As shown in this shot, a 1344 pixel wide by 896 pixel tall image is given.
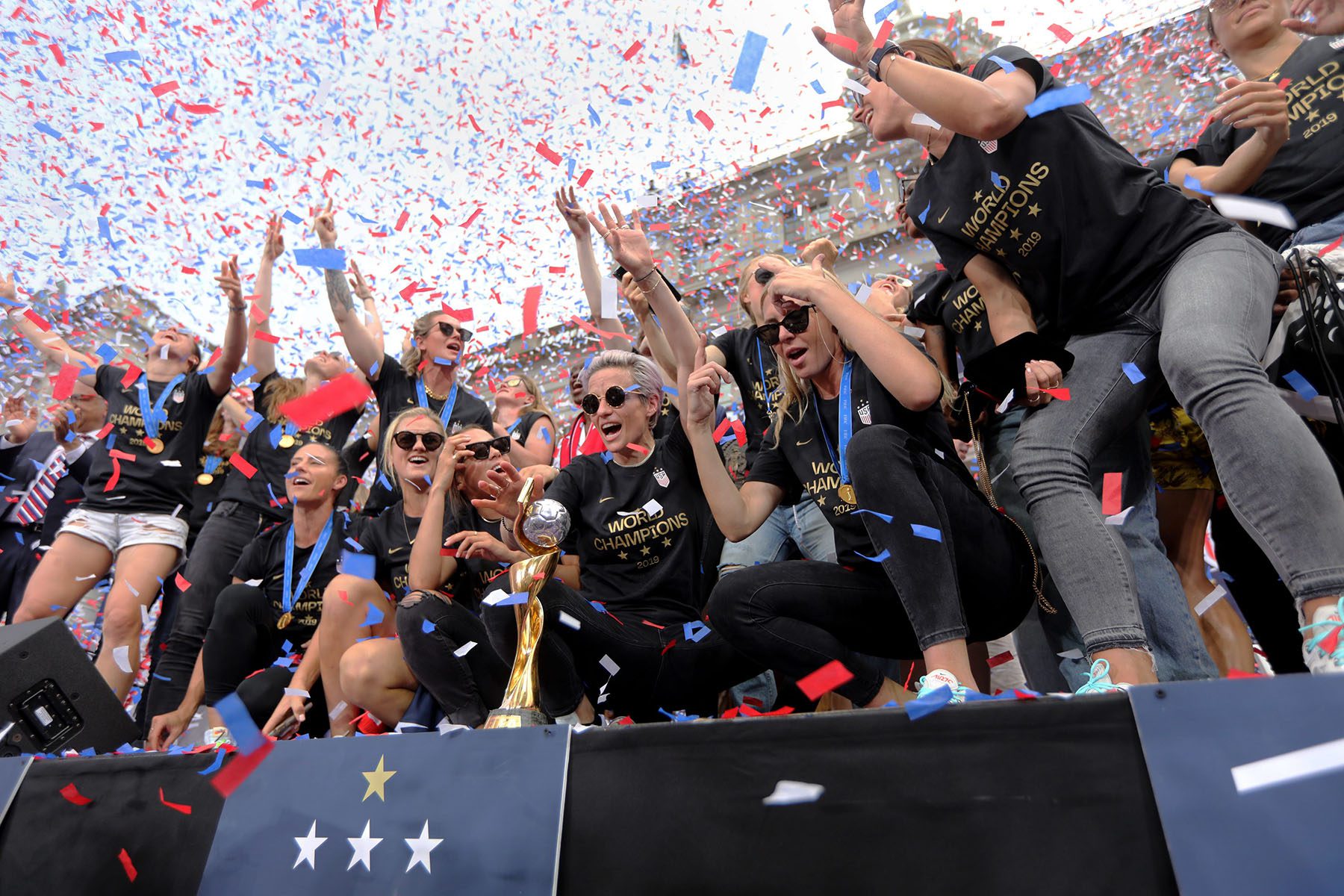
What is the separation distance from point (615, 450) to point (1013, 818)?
2.07m

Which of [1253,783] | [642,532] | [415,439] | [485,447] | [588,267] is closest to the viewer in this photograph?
[1253,783]

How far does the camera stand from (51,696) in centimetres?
309

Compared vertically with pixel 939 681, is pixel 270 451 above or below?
below

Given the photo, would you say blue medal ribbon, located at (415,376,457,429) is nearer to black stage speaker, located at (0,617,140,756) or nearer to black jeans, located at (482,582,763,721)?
black stage speaker, located at (0,617,140,756)

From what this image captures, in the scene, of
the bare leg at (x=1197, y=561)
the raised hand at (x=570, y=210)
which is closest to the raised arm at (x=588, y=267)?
the raised hand at (x=570, y=210)

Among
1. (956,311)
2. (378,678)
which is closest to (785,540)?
(956,311)

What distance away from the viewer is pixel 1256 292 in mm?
2090

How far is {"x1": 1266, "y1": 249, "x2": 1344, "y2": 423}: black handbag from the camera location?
2098 mm

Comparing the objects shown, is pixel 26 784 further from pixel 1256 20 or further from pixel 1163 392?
pixel 1256 20

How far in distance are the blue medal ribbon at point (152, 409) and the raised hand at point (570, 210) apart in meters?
2.44

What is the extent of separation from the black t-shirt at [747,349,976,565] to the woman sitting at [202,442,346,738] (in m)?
2.14

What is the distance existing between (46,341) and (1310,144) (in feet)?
19.3

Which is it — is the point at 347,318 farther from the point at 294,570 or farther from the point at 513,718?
the point at 513,718

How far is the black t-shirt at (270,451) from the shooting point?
497 cm
